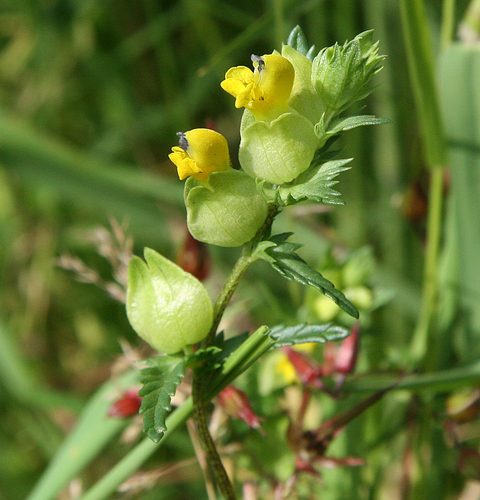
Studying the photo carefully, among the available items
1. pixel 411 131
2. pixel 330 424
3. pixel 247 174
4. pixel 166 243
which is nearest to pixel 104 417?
pixel 330 424

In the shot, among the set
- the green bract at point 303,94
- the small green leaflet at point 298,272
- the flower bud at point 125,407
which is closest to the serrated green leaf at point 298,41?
the green bract at point 303,94

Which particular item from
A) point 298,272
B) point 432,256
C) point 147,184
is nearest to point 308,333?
point 298,272

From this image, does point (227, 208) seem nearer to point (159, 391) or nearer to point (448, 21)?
point (159, 391)

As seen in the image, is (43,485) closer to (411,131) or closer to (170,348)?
(170,348)

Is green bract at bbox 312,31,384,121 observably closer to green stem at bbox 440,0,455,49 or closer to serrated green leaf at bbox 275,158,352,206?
serrated green leaf at bbox 275,158,352,206

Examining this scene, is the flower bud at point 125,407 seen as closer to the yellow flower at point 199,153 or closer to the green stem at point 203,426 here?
the green stem at point 203,426

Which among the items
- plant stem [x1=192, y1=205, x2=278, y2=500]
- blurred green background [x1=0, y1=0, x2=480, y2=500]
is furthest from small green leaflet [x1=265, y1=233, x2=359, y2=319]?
blurred green background [x1=0, y1=0, x2=480, y2=500]
